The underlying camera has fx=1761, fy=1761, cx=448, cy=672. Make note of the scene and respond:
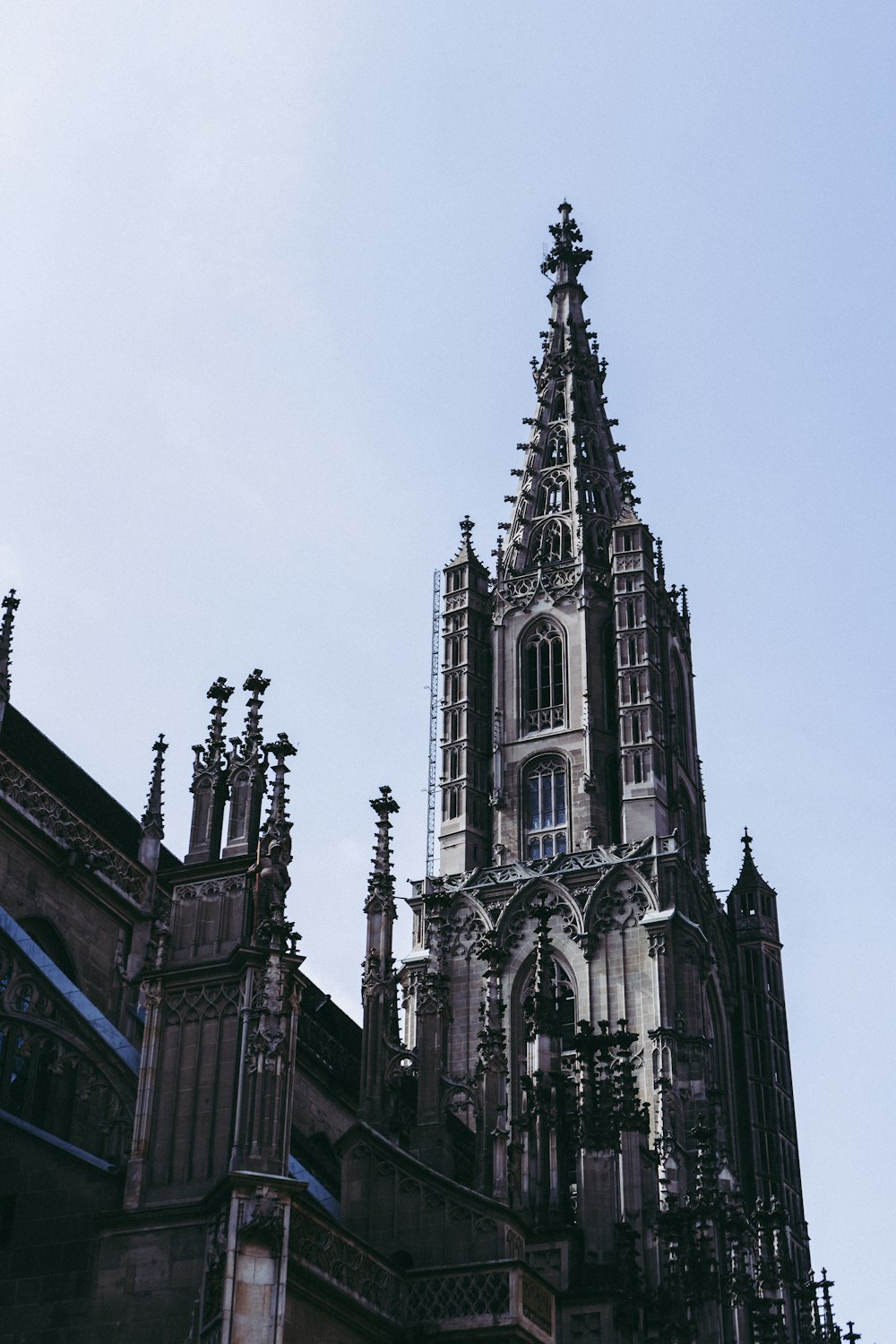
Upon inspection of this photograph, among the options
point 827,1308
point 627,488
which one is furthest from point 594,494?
point 827,1308

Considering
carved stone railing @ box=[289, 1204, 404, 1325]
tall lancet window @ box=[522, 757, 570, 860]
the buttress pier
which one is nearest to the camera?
carved stone railing @ box=[289, 1204, 404, 1325]

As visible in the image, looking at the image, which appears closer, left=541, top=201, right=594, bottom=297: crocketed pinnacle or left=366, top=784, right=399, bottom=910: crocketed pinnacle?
left=366, top=784, right=399, bottom=910: crocketed pinnacle

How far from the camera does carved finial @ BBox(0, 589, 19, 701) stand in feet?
98.5

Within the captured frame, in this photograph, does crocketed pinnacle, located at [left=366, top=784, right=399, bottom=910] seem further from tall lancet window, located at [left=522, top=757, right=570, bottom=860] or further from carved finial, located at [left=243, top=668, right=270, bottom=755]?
tall lancet window, located at [left=522, top=757, right=570, bottom=860]

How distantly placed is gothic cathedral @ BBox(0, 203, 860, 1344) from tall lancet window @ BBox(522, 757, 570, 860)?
9cm

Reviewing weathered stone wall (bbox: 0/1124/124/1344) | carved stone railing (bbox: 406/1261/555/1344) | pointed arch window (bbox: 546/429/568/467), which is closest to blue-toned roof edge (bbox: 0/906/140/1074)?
weathered stone wall (bbox: 0/1124/124/1344)

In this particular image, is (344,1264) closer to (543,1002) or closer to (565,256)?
(543,1002)

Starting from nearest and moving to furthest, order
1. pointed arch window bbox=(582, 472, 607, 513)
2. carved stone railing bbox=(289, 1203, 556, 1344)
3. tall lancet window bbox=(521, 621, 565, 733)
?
carved stone railing bbox=(289, 1203, 556, 1344)
tall lancet window bbox=(521, 621, 565, 733)
pointed arch window bbox=(582, 472, 607, 513)

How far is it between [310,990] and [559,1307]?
14.4m

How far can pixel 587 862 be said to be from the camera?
51.5 metres

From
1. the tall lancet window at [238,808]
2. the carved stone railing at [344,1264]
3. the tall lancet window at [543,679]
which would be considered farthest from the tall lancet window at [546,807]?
the tall lancet window at [238,808]

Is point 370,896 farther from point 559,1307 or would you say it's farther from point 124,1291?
point 124,1291

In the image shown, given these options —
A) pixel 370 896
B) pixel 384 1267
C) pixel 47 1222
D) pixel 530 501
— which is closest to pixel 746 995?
pixel 530 501

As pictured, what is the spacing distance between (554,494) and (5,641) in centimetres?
3537
